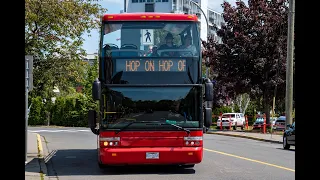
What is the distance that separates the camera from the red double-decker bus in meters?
12.7

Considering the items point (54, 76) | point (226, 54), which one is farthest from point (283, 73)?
point (54, 76)

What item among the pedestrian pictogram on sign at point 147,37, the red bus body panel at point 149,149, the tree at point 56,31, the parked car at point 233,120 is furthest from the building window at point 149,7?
the red bus body panel at point 149,149

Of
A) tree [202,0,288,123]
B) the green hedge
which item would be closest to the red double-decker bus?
tree [202,0,288,123]

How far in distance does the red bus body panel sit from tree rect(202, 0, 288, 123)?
2587 cm

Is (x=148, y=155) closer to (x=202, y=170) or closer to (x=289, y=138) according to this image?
(x=202, y=170)

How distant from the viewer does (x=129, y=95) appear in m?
12.8

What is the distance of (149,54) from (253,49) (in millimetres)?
26558

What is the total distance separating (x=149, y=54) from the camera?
1304 cm

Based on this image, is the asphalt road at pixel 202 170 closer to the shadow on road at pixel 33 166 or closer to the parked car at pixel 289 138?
the shadow on road at pixel 33 166

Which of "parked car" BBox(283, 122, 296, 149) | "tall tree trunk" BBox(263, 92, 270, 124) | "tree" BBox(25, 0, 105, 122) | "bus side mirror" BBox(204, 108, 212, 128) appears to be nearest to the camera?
"bus side mirror" BBox(204, 108, 212, 128)

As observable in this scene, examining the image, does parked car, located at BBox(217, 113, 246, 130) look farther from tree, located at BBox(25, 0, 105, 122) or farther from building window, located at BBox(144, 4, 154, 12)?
building window, located at BBox(144, 4, 154, 12)
